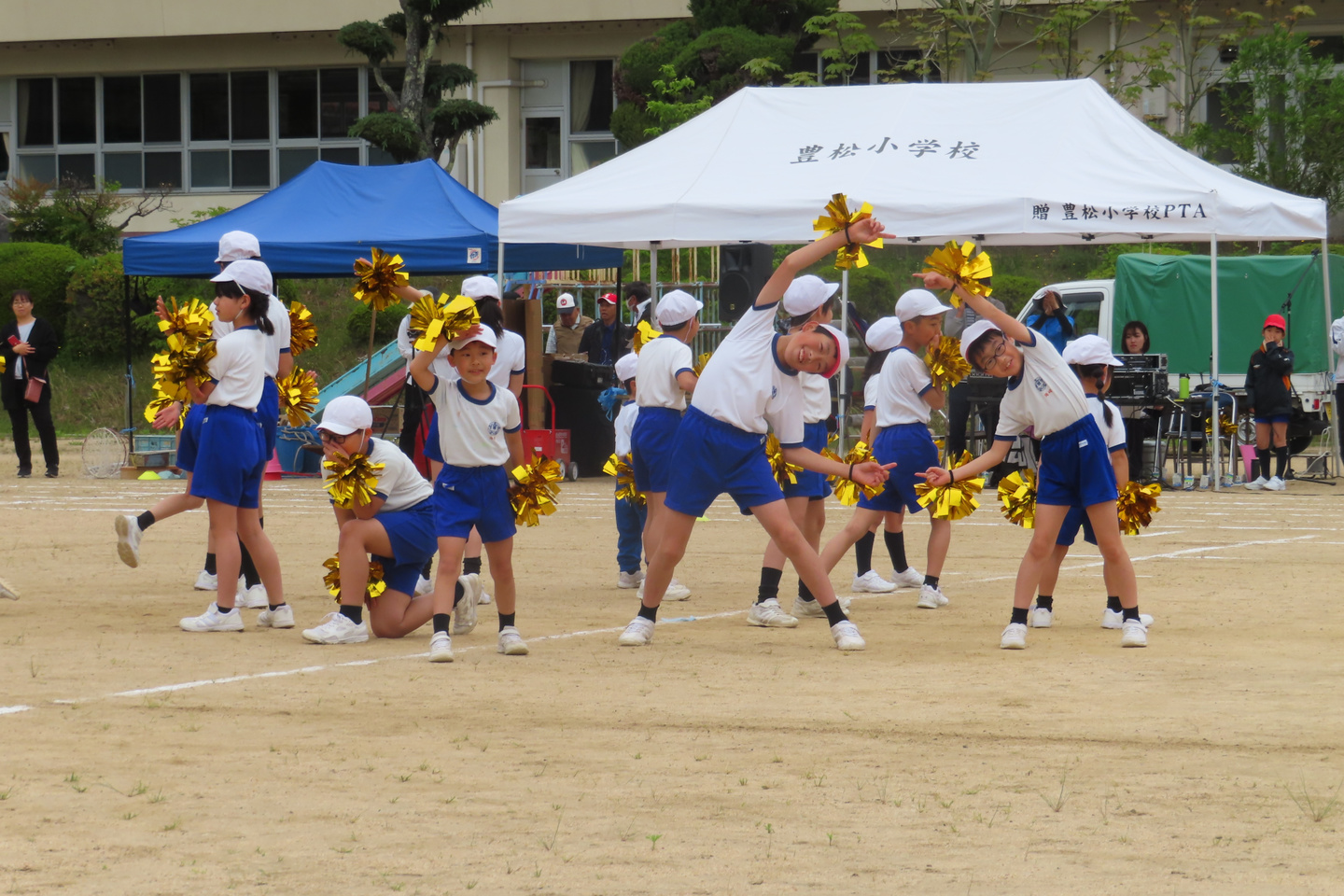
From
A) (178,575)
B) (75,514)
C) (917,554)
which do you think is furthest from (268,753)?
(75,514)

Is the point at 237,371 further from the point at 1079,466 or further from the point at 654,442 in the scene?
the point at 1079,466

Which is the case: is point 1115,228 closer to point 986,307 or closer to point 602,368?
point 602,368

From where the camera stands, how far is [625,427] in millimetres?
10828

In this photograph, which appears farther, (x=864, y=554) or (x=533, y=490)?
(x=864, y=554)

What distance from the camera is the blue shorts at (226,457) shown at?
29.2 ft

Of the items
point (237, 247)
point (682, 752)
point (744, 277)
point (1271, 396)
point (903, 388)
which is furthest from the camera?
point (1271, 396)

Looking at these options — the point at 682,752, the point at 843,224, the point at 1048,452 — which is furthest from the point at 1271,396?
the point at 682,752

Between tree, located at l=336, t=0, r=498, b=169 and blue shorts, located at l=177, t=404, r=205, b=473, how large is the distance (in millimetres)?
22011

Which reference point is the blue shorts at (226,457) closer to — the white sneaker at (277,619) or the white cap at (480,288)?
the white sneaker at (277,619)

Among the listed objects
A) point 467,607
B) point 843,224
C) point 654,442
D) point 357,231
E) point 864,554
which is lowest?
point 467,607

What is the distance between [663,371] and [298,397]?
199 centimetres

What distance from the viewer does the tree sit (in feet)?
99.9

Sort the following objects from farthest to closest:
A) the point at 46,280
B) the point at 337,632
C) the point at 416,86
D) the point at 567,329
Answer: the point at 416,86 < the point at 46,280 < the point at 567,329 < the point at 337,632

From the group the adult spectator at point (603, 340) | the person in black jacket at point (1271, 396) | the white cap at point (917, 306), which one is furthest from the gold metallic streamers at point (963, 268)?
the adult spectator at point (603, 340)
